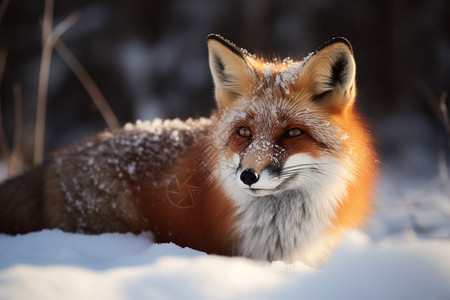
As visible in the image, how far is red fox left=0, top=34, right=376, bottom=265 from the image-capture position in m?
1.67

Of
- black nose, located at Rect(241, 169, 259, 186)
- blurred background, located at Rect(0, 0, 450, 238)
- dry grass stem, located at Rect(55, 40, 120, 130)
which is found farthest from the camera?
blurred background, located at Rect(0, 0, 450, 238)

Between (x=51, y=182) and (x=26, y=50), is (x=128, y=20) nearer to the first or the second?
(x=26, y=50)

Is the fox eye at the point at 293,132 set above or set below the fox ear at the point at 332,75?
below

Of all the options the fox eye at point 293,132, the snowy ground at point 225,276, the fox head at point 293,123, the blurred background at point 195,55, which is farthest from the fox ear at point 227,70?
the blurred background at point 195,55

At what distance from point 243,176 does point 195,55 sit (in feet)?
19.2

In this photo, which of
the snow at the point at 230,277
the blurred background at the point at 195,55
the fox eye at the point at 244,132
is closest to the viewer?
the snow at the point at 230,277

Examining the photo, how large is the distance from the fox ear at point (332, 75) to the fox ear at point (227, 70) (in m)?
0.30

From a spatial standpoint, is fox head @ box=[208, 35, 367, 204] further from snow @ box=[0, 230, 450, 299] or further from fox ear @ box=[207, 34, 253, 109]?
snow @ box=[0, 230, 450, 299]

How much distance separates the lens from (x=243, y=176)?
1.48 meters

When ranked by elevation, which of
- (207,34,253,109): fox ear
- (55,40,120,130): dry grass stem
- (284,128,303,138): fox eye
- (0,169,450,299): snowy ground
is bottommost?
(0,169,450,299): snowy ground

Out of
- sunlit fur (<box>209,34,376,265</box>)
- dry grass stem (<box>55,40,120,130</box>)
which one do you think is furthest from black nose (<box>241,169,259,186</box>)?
dry grass stem (<box>55,40,120,130</box>)

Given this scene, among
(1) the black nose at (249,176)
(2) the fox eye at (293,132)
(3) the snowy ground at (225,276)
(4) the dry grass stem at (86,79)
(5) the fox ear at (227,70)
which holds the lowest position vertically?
(3) the snowy ground at (225,276)

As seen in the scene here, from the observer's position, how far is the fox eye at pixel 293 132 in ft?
5.42

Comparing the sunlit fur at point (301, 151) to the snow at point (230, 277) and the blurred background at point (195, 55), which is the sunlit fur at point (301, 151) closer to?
the snow at point (230, 277)
